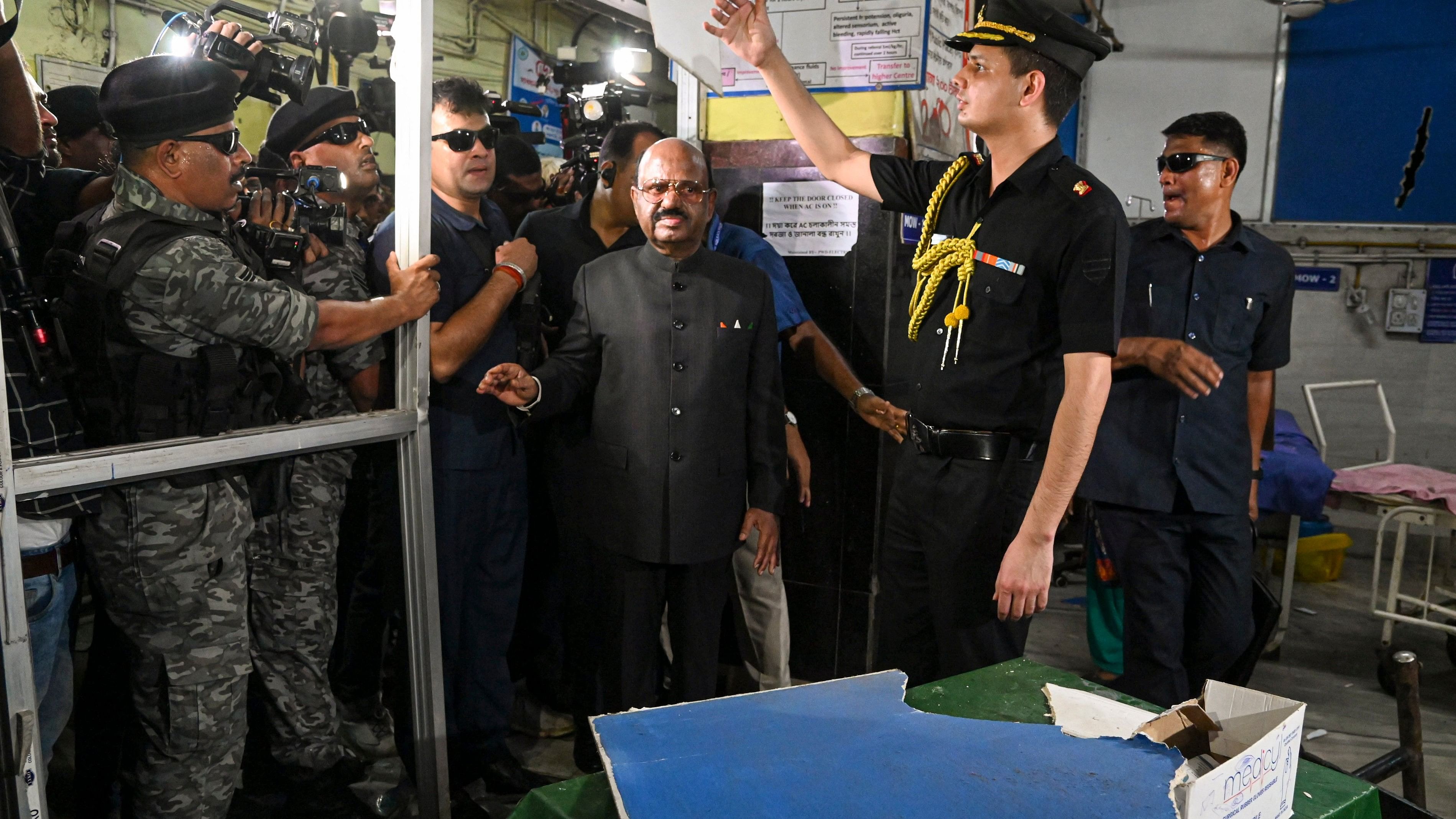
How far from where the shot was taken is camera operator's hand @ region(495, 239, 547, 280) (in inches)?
98.9

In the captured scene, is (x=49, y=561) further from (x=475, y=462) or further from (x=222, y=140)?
(x=475, y=462)

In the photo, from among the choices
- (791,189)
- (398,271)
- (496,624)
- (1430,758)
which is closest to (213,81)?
(398,271)

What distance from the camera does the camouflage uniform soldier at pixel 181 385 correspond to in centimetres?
172

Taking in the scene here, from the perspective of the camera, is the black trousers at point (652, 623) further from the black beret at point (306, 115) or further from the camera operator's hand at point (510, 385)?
the black beret at point (306, 115)

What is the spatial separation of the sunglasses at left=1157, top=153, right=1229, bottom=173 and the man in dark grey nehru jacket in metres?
1.32

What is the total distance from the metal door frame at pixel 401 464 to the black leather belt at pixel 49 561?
26 centimetres

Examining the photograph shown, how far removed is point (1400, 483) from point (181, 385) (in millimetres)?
4248

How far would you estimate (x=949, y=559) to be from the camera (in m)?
2.12

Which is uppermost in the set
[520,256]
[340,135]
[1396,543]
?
[340,135]

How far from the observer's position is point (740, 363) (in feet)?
8.00

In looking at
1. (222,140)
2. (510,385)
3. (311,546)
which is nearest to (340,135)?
(222,140)

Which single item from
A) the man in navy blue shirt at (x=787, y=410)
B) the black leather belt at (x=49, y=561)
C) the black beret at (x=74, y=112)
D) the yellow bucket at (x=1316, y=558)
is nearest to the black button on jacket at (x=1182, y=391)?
the man in navy blue shirt at (x=787, y=410)

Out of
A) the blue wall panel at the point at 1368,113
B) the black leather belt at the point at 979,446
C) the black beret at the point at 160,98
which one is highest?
the blue wall panel at the point at 1368,113

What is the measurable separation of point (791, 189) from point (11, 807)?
2534mm
